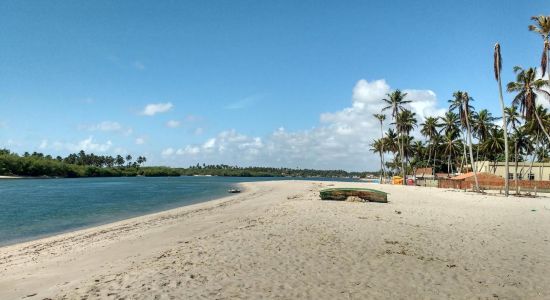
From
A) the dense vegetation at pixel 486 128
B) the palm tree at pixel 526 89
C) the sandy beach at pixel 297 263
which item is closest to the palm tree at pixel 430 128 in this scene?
the dense vegetation at pixel 486 128

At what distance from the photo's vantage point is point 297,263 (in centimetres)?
930

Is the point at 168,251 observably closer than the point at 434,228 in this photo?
Yes

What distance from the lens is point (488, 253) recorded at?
432 inches

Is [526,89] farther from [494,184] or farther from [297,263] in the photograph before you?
[297,263]

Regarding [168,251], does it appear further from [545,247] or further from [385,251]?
[545,247]

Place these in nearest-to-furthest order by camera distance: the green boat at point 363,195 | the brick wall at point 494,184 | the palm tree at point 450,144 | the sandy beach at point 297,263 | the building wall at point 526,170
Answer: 1. the sandy beach at point 297,263
2. the green boat at point 363,195
3. the brick wall at point 494,184
4. the building wall at point 526,170
5. the palm tree at point 450,144

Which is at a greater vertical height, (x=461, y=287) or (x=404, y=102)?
(x=404, y=102)

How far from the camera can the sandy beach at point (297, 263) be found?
24.2ft

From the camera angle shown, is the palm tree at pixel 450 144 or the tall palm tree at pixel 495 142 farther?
the palm tree at pixel 450 144

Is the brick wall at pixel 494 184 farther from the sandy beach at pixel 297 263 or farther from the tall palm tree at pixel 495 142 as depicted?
the sandy beach at pixel 297 263

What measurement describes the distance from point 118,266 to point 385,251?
7.49m

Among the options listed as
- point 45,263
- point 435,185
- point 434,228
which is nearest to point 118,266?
point 45,263

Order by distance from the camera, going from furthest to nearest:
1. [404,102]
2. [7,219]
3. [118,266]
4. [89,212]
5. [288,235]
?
→ [404,102] < [89,212] < [7,219] < [288,235] < [118,266]

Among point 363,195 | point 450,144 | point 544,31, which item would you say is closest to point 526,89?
point 544,31
